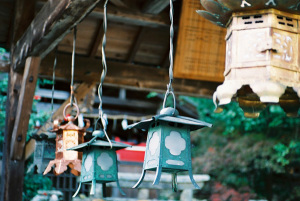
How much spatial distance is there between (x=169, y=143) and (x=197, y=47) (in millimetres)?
3418

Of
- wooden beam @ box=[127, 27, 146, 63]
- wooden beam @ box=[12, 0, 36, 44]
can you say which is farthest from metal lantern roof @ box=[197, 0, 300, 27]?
wooden beam @ box=[127, 27, 146, 63]

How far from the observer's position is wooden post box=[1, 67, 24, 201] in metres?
5.94

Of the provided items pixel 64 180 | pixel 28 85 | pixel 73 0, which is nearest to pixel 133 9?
pixel 28 85

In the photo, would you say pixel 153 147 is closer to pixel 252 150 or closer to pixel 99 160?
pixel 99 160

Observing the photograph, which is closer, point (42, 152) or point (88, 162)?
point (88, 162)

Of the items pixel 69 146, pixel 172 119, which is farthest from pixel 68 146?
pixel 172 119

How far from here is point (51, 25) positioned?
4426 mm

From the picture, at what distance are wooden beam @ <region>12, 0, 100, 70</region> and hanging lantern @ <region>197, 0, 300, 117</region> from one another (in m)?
1.56

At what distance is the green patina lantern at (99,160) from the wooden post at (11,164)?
2519 millimetres

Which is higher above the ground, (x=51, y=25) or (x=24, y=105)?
(x=51, y=25)

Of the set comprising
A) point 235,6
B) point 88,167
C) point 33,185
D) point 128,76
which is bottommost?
point 33,185

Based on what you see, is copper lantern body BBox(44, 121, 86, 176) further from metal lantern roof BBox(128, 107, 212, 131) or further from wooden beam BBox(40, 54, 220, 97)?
wooden beam BBox(40, 54, 220, 97)

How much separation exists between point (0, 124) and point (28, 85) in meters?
2.79

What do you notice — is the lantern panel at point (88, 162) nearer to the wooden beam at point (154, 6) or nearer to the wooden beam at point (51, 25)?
the wooden beam at point (51, 25)
